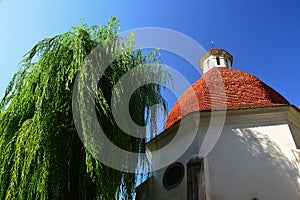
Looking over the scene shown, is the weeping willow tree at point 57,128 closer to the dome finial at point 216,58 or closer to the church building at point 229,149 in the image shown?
the church building at point 229,149

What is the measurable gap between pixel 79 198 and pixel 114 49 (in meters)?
3.30

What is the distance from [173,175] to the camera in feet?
29.6

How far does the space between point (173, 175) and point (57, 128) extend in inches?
180

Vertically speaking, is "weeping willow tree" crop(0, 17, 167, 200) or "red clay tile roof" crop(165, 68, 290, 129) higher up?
"red clay tile roof" crop(165, 68, 290, 129)

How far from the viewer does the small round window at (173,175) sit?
8719 millimetres

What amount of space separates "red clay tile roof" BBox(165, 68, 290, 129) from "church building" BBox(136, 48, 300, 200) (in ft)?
0.10

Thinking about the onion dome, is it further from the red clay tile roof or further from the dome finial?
the dome finial

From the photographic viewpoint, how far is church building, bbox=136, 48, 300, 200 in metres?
7.63

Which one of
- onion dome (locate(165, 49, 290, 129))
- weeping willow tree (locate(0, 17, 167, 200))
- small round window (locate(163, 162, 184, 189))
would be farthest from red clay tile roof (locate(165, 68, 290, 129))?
weeping willow tree (locate(0, 17, 167, 200))

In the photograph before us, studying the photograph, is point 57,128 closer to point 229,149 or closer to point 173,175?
point 173,175

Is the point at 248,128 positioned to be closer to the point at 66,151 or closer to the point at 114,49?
the point at 114,49

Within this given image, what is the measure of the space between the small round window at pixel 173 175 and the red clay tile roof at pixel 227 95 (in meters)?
1.58

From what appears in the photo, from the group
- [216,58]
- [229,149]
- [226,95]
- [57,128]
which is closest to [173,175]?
[229,149]

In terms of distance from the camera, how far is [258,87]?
10305 millimetres
